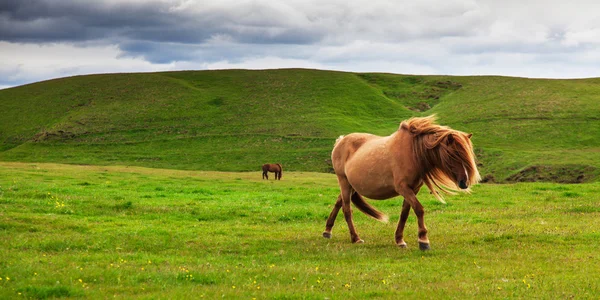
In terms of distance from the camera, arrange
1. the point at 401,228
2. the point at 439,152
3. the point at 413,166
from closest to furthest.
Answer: the point at 439,152
the point at 413,166
the point at 401,228

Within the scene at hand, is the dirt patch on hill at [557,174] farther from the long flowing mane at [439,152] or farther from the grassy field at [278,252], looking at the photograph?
the long flowing mane at [439,152]

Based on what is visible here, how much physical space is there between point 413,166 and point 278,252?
364cm

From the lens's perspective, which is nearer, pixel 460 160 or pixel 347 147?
pixel 460 160

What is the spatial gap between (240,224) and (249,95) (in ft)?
284

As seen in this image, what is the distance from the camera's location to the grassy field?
9.07m

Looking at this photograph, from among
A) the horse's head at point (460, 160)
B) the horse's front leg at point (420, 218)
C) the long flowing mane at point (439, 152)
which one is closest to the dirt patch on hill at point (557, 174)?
the long flowing mane at point (439, 152)

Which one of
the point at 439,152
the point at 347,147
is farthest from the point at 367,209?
the point at 439,152

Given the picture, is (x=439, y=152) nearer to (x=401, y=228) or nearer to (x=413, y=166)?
(x=413, y=166)

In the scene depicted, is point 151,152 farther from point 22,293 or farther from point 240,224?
point 22,293

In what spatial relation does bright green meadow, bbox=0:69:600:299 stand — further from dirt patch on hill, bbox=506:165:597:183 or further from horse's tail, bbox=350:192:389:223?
horse's tail, bbox=350:192:389:223

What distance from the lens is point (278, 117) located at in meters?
88.8

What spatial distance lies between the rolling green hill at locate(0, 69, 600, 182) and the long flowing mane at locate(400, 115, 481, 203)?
117 ft

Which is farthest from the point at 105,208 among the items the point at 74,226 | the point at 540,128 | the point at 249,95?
the point at 249,95

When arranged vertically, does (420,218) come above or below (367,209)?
above
